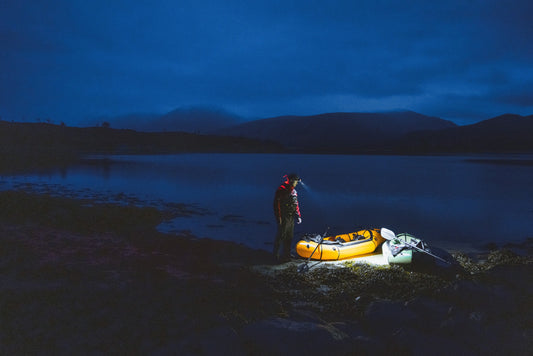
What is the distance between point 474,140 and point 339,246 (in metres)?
187

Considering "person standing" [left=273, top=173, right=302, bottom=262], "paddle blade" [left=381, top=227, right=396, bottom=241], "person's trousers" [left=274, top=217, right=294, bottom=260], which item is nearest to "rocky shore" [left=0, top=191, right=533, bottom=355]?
"person's trousers" [left=274, top=217, right=294, bottom=260]

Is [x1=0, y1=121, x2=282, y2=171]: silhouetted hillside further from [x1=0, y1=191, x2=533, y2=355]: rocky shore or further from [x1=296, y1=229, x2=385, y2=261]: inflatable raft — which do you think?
[x1=296, y1=229, x2=385, y2=261]: inflatable raft

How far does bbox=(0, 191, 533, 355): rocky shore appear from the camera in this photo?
457 centimetres

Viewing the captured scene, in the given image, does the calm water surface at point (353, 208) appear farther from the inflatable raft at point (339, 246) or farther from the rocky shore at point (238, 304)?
the rocky shore at point (238, 304)

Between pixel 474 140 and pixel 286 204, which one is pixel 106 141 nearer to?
pixel 286 204

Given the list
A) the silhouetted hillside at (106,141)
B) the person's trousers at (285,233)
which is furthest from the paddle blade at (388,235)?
the silhouetted hillside at (106,141)

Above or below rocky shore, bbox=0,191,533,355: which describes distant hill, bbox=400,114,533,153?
above

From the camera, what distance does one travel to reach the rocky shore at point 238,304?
4.57 m

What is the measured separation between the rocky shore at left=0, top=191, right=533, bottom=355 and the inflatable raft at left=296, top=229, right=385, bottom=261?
50cm

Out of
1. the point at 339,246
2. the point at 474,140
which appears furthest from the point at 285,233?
the point at 474,140

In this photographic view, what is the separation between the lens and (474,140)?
163500mm

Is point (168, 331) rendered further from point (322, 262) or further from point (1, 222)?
point (1, 222)

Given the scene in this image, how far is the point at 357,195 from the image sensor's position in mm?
27125

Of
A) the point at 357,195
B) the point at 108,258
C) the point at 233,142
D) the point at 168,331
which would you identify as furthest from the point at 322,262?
the point at 233,142
